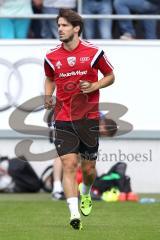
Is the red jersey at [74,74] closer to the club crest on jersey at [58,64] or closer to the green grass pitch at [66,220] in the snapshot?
the club crest on jersey at [58,64]

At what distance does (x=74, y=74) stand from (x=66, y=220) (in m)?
2.24

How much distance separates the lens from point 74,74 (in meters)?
11.1

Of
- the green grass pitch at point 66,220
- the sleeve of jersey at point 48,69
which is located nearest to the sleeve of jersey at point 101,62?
the sleeve of jersey at point 48,69

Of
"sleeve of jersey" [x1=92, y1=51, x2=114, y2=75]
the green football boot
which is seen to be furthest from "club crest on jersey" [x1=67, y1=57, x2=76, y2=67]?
the green football boot

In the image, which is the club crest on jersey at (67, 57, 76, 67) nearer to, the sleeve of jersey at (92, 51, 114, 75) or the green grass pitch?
the sleeve of jersey at (92, 51, 114, 75)

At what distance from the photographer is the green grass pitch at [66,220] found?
1039cm

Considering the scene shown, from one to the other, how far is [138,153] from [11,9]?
3594 mm

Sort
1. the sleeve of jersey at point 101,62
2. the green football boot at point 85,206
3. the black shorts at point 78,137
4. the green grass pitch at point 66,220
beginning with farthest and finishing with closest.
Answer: the green football boot at point 85,206 < the sleeve of jersey at point 101,62 < the black shorts at point 78,137 < the green grass pitch at point 66,220

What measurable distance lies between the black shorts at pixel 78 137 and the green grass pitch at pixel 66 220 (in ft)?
2.99

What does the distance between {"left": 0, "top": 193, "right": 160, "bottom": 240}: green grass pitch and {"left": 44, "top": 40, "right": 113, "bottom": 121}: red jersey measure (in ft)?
4.55

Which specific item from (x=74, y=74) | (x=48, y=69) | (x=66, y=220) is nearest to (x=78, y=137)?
(x=74, y=74)

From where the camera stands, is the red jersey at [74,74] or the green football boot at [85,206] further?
the green football boot at [85,206]

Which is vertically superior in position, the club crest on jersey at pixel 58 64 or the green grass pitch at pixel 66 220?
the club crest on jersey at pixel 58 64

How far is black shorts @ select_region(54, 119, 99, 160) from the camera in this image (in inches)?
434
